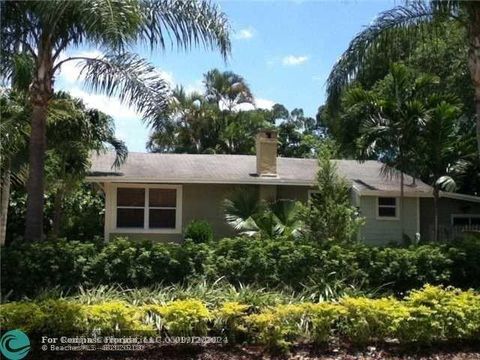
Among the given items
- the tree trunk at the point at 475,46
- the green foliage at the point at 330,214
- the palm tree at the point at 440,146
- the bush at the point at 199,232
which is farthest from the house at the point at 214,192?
the tree trunk at the point at 475,46

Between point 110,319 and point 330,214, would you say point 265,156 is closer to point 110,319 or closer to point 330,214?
point 330,214

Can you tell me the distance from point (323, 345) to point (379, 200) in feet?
45.0

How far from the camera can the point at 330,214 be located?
1265 centimetres

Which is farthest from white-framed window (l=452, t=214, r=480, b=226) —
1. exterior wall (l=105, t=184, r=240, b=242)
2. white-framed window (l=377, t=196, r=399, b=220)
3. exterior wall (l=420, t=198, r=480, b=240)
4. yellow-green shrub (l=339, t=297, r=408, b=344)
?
yellow-green shrub (l=339, t=297, r=408, b=344)

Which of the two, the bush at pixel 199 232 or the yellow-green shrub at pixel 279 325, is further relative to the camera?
the bush at pixel 199 232

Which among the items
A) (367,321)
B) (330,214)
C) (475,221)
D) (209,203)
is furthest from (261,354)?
(475,221)

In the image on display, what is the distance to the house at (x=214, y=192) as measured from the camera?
18.7 m

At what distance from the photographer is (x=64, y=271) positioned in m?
8.97

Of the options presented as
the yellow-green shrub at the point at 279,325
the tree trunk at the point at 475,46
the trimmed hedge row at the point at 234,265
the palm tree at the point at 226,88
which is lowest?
the yellow-green shrub at the point at 279,325

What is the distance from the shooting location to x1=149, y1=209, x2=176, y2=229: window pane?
1902 cm

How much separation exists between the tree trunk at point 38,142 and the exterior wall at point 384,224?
12282 millimetres

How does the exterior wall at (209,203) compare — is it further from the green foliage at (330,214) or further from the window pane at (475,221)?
the window pane at (475,221)

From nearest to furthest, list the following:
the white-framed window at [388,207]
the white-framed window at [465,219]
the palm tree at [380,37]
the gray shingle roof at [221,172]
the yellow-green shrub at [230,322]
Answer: the yellow-green shrub at [230,322]
the palm tree at [380,37]
the gray shingle roof at [221,172]
the white-framed window at [388,207]
the white-framed window at [465,219]

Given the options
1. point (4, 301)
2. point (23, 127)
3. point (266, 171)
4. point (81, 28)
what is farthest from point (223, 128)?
point (4, 301)
